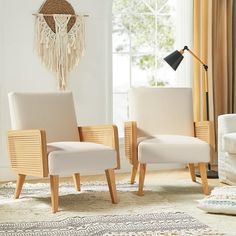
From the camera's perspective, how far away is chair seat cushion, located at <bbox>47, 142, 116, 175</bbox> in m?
3.89

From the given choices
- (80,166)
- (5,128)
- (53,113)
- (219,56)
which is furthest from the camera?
(219,56)

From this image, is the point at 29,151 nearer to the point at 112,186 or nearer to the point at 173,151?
the point at 112,186

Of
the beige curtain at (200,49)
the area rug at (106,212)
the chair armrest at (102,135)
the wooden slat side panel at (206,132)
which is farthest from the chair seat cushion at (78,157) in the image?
the beige curtain at (200,49)

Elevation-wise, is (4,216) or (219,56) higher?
(219,56)

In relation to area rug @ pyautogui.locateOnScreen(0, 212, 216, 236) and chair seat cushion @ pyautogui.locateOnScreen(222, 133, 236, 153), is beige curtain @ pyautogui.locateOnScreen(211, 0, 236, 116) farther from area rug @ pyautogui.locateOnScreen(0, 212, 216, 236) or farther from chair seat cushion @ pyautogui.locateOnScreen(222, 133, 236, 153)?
area rug @ pyautogui.locateOnScreen(0, 212, 216, 236)

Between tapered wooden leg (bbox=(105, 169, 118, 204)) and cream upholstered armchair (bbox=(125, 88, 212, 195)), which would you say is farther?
cream upholstered armchair (bbox=(125, 88, 212, 195))

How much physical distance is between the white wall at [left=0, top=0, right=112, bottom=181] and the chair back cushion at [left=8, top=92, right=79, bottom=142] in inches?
36.2

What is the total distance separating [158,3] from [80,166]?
8.97 ft

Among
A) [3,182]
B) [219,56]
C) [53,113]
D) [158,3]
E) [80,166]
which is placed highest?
[158,3]

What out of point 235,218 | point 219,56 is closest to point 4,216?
point 235,218

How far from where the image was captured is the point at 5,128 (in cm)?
534

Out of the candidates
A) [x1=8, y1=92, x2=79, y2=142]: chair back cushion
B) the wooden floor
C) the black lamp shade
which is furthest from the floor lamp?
[x1=8, y1=92, x2=79, y2=142]: chair back cushion

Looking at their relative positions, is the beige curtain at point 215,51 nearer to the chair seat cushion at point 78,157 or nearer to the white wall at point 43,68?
the white wall at point 43,68

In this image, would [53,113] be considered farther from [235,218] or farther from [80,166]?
[235,218]
